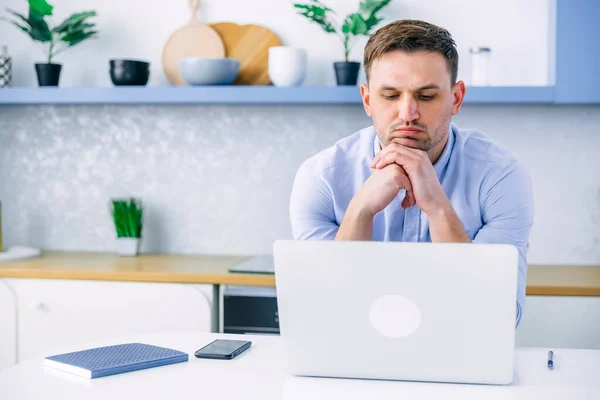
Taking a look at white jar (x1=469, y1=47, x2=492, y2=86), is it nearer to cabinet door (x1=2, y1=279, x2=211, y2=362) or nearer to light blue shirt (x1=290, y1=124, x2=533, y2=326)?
light blue shirt (x1=290, y1=124, x2=533, y2=326)

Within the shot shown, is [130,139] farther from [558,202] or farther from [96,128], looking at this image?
[558,202]

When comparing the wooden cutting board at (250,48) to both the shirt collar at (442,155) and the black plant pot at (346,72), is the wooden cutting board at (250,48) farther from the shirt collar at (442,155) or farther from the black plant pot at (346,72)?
the shirt collar at (442,155)

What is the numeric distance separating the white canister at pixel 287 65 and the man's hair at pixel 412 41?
3.59ft

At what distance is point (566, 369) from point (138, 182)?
240cm

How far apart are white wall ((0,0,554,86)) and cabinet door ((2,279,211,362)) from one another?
1.03 metres

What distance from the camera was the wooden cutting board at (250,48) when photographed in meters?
3.33

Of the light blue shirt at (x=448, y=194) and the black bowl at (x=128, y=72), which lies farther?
the black bowl at (x=128, y=72)

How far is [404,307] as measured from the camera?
130cm

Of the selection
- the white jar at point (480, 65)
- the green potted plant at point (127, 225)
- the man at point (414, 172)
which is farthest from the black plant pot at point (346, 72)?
the green potted plant at point (127, 225)

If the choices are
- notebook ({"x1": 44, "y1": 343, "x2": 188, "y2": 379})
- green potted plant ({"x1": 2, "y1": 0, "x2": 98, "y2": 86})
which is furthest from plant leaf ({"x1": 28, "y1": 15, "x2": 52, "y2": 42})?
notebook ({"x1": 44, "y1": 343, "x2": 188, "y2": 379})

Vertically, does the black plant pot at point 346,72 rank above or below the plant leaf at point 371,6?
below

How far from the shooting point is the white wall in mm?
3242

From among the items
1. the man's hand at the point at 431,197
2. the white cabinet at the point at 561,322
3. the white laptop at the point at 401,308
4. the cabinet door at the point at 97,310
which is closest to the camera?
the white laptop at the point at 401,308

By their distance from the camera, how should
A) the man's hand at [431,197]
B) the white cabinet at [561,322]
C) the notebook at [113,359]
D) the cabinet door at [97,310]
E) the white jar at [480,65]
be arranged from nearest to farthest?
the notebook at [113,359] < the man's hand at [431,197] < the white cabinet at [561,322] < the cabinet door at [97,310] < the white jar at [480,65]
